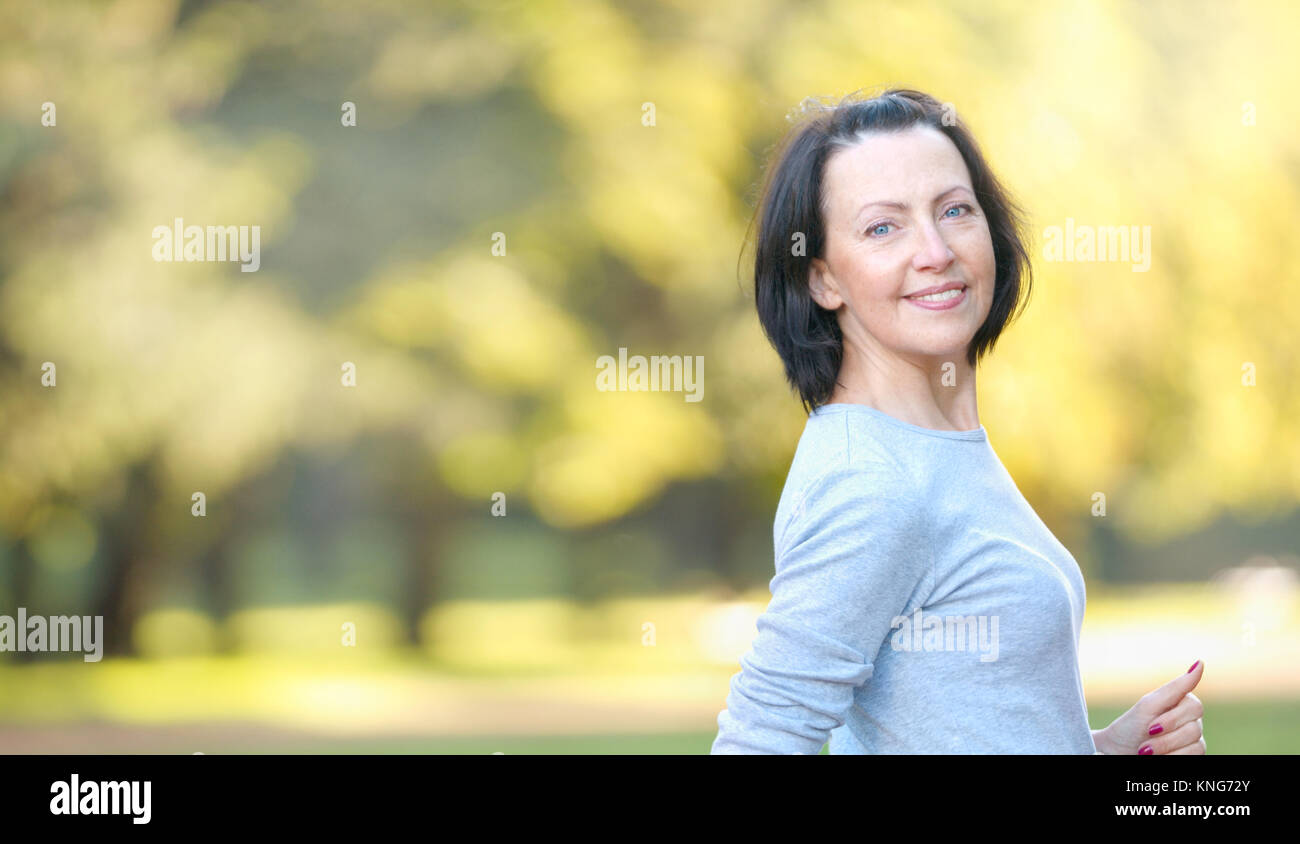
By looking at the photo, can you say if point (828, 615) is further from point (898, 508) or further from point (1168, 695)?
point (1168, 695)

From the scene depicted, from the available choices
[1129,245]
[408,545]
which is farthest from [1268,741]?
[408,545]

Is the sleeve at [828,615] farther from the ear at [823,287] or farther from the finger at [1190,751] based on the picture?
the finger at [1190,751]

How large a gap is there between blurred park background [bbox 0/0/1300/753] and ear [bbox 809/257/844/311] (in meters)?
8.13

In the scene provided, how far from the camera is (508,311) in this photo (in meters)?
10.1

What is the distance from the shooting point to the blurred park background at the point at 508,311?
994 centimetres

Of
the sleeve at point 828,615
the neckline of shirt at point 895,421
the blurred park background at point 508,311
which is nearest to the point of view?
the sleeve at point 828,615

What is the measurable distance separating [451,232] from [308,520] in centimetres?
280

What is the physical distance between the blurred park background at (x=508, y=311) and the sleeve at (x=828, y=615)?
27.1 feet

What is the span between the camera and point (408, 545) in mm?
10969

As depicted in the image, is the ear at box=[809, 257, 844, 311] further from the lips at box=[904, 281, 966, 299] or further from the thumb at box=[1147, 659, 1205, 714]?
the thumb at box=[1147, 659, 1205, 714]

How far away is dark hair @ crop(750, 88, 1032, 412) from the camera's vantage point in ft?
4.93

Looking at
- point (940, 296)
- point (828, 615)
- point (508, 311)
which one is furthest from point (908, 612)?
point (508, 311)

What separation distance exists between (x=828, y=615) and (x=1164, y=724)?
547 mm

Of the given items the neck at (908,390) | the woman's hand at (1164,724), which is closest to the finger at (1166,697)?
the woman's hand at (1164,724)
